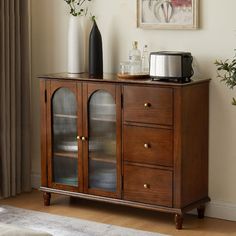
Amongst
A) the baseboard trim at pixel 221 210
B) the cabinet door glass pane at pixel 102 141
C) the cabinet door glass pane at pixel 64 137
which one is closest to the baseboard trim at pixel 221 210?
the baseboard trim at pixel 221 210

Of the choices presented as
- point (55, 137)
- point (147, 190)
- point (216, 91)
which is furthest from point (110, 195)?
point (216, 91)

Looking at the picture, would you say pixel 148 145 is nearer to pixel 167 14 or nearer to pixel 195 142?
pixel 195 142

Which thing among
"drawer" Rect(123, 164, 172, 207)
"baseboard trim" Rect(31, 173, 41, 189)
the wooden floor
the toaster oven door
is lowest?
the wooden floor

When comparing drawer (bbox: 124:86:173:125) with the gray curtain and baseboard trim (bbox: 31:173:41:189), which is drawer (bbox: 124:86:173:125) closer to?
the gray curtain

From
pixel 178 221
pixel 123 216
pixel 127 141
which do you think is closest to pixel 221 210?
pixel 178 221

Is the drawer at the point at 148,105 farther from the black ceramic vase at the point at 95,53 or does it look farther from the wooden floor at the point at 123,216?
the wooden floor at the point at 123,216

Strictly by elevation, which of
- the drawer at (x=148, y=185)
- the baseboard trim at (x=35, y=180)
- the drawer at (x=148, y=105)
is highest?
the drawer at (x=148, y=105)

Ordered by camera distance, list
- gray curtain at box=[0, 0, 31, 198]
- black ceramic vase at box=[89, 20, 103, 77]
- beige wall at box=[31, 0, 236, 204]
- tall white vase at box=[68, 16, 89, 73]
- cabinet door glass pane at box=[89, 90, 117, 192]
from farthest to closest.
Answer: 1. gray curtain at box=[0, 0, 31, 198]
2. tall white vase at box=[68, 16, 89, 73]
3. black ceramic vase at box=[89, 20, 103, 77]
4. cabinet door glass pane at box=[89, 90, 117, 192]
5. beige wall at box=[31, 0, 236, 204]

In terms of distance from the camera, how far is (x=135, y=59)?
4.66m

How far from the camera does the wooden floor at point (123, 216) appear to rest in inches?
172

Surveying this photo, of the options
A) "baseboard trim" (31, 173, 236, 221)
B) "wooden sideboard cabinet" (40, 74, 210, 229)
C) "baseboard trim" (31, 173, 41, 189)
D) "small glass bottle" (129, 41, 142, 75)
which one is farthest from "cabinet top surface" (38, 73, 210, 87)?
"baseboard trim" (31, 173, 41, 189)

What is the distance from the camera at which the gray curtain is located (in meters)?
4.98

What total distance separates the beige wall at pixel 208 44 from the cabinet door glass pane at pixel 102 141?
0.43 meters

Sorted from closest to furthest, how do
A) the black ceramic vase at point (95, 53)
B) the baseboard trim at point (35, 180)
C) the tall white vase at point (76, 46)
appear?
1. the black ceramic vase at point (95, 53)
2. the tall white vase at point (76, 46)
3. the baseboard trim at point (35, 180)
